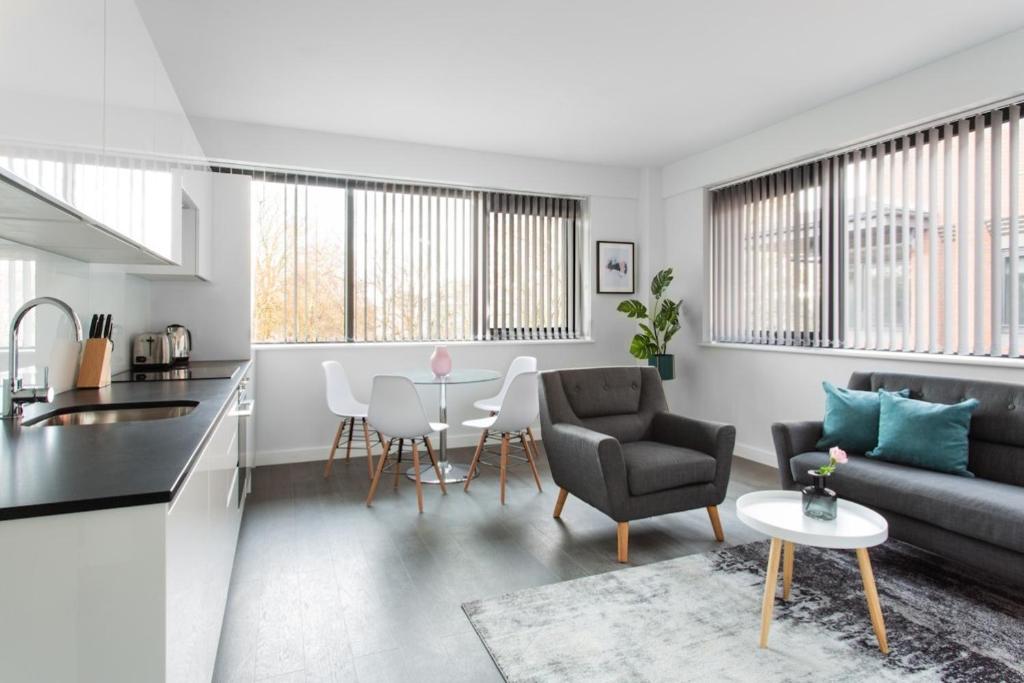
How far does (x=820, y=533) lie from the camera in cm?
212

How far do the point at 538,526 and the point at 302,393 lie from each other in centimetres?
264

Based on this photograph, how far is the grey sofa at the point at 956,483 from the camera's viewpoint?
7.97 ft

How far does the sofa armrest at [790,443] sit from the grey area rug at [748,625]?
1.98 feet

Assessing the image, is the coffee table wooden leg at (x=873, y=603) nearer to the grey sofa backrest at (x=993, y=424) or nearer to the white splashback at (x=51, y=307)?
the grey sofa backrest at (x=993, y=424)

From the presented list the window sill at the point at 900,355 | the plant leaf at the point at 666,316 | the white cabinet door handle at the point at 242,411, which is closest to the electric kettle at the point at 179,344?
the white cabinet door handle at the point at 242,411

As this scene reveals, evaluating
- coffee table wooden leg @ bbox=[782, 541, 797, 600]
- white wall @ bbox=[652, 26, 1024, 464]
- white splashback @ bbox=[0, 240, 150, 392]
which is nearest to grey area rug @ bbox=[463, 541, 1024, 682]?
coffee table wooden leg @ bbox=[782, 541, 797, 600]

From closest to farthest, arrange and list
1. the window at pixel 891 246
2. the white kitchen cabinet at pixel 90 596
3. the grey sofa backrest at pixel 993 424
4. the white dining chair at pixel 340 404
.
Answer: the white kitchen cabinet at pixel 90 596, the grey sofa backrest at pixel 993 424, the window at pixel 891 246, the white dining chair at pixel 340 404

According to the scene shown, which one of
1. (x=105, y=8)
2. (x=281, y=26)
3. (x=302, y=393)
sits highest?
(x=281, y=26)

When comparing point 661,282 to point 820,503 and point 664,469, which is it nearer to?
point 664,469

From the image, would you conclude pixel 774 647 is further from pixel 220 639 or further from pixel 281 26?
pixel 281 26

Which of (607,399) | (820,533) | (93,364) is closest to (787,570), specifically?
(820,533)

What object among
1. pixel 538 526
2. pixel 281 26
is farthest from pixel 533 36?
pixel 538 526

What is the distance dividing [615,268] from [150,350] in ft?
14.4

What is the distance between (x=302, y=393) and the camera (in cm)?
504
